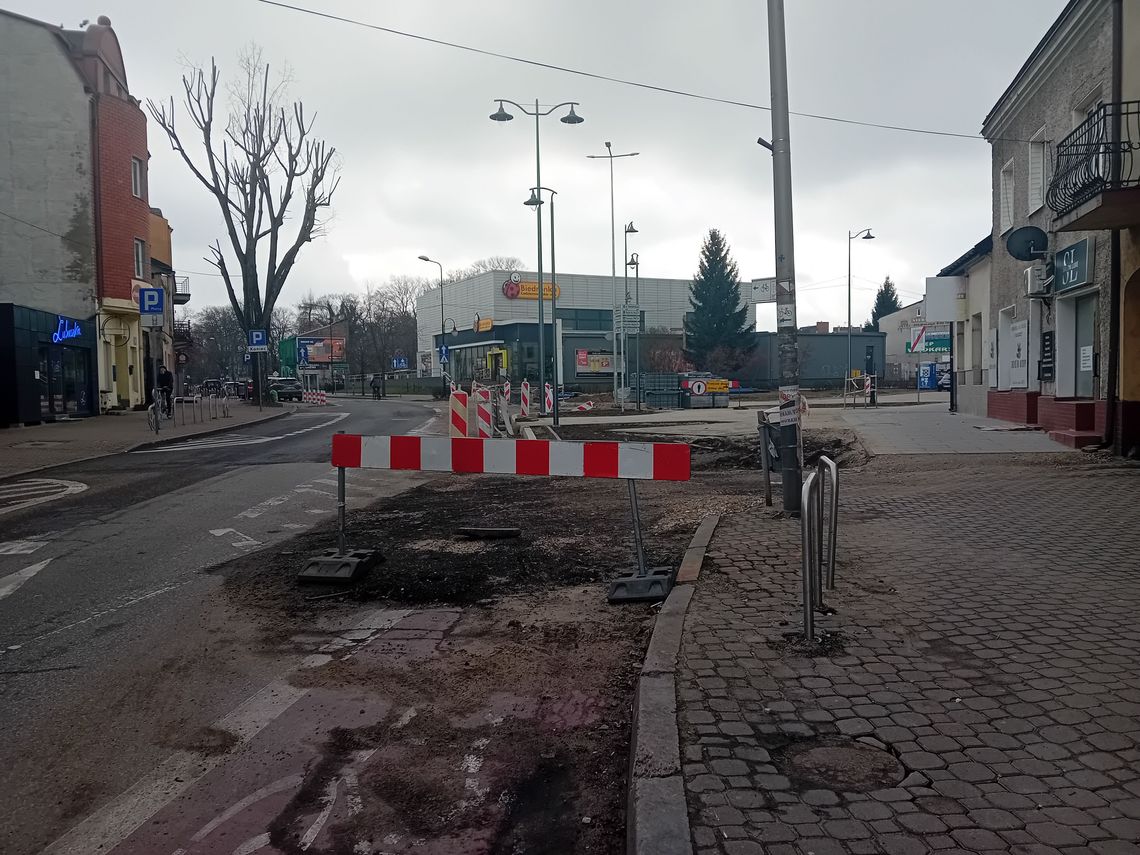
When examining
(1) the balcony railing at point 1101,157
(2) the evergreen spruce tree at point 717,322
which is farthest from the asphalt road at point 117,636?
(2) the evergreen spruce tree at point 717,322

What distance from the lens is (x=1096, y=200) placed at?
11.3 metres

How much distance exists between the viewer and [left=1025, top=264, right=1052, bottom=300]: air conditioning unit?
645 inches

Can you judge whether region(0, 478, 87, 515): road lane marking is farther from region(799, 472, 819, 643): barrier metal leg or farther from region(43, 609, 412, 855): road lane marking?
region(799, 472, 819, 643): barrier metal leg

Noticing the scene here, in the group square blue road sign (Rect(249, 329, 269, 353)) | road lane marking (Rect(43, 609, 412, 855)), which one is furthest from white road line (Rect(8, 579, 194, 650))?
square blue road sign (Rect(249, 329, 269, 353))

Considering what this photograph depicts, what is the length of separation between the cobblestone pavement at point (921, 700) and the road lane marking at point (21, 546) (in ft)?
20.4

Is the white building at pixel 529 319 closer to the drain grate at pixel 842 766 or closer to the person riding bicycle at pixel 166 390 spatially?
the person riding bicycle at pixel 166 390

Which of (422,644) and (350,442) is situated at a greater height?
(350,442)

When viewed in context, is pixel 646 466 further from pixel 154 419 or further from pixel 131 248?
pixel 131 248

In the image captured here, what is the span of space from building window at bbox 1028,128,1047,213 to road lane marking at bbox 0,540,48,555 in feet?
58.3

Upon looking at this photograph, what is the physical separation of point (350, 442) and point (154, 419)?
17.8 meters

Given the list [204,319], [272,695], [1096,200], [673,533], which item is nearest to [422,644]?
[272,695]

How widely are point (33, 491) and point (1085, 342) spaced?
55.8 ft

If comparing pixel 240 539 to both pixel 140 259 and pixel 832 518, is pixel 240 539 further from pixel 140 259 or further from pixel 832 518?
pixel 140 259

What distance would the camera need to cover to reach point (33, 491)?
41.4ft
